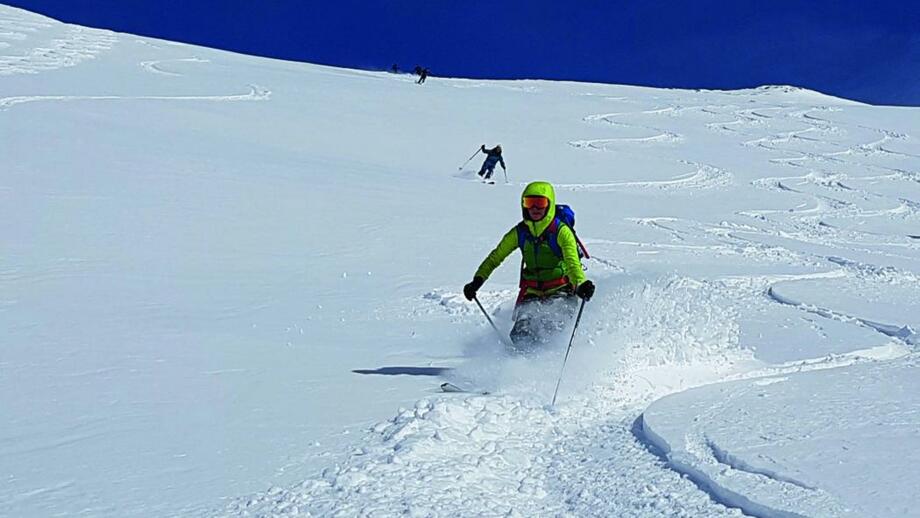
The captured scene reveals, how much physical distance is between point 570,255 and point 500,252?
2.27 feet

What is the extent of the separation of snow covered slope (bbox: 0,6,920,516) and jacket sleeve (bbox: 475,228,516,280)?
709mm

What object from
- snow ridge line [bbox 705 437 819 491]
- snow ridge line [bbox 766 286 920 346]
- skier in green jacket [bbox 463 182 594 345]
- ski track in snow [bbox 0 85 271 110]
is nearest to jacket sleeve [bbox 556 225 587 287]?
skier in green jacket [bbox 463 182 594 345]

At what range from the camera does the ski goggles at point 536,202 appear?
614 cm

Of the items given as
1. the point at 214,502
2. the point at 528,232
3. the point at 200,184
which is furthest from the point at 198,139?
the point at 214,502

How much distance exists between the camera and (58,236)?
9.84m

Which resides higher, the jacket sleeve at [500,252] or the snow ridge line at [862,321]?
the jacket sleeve at [500,252]

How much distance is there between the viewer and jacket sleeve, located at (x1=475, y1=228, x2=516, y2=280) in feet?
21.4

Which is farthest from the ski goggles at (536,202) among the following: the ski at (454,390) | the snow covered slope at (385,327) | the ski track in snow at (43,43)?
the ski track in snow at (43,43)

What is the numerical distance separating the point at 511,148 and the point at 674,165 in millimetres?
4812

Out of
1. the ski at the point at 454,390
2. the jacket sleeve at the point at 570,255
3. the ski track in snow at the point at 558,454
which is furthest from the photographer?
the jacket sleeve at the point at 570,255

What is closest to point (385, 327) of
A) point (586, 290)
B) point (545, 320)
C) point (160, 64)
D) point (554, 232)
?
point (545, 320)

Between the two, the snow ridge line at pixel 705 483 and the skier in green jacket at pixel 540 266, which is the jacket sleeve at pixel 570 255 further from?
the snow ridge line at pixel 705 483

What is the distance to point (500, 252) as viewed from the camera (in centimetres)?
661

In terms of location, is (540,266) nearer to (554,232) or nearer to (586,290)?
(554,232)
